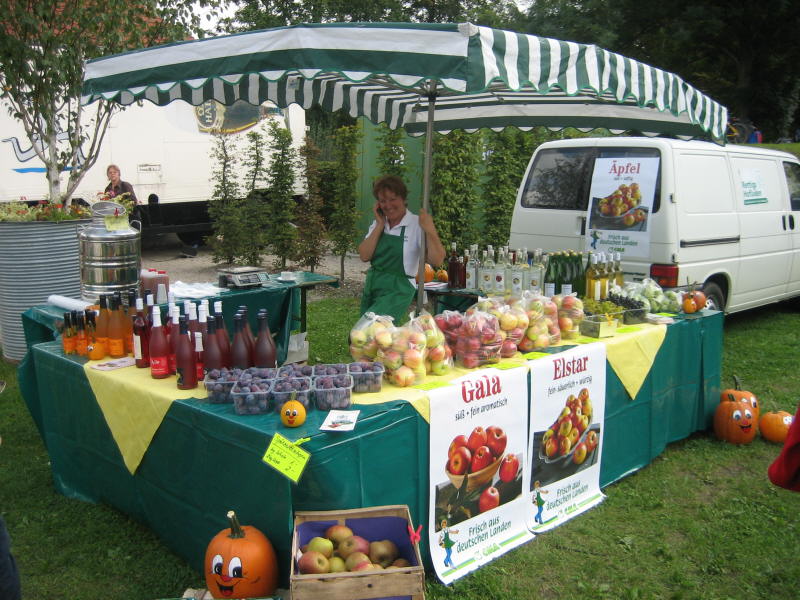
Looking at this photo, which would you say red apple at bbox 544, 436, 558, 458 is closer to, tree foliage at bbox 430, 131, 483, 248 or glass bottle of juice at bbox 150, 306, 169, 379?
glass bottle of juice at bbox 150, 306, 169, 379

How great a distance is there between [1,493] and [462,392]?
9.20ft

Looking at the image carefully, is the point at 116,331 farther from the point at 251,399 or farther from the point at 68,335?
the point at 251,399

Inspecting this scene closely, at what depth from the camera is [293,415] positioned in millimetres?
2582

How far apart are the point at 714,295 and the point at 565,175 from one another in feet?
6.19

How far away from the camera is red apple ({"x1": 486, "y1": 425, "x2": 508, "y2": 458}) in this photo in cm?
318

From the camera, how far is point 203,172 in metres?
12.6

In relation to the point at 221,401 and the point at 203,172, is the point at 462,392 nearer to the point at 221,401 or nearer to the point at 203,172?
the point at 221,401

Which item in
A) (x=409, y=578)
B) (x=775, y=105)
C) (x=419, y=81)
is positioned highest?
(x=775, y=105)

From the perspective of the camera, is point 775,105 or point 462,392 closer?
point 462,392

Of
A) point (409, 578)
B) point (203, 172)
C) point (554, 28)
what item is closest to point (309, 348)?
point (409, 578)

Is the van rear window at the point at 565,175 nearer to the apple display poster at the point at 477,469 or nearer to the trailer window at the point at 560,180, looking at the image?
the trailer window at the point at 560,180

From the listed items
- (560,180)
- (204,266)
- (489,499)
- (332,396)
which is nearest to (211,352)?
(332,396)

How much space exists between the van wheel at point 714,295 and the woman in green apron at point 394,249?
130 inches

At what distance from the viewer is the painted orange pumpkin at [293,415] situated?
8.47 ft
